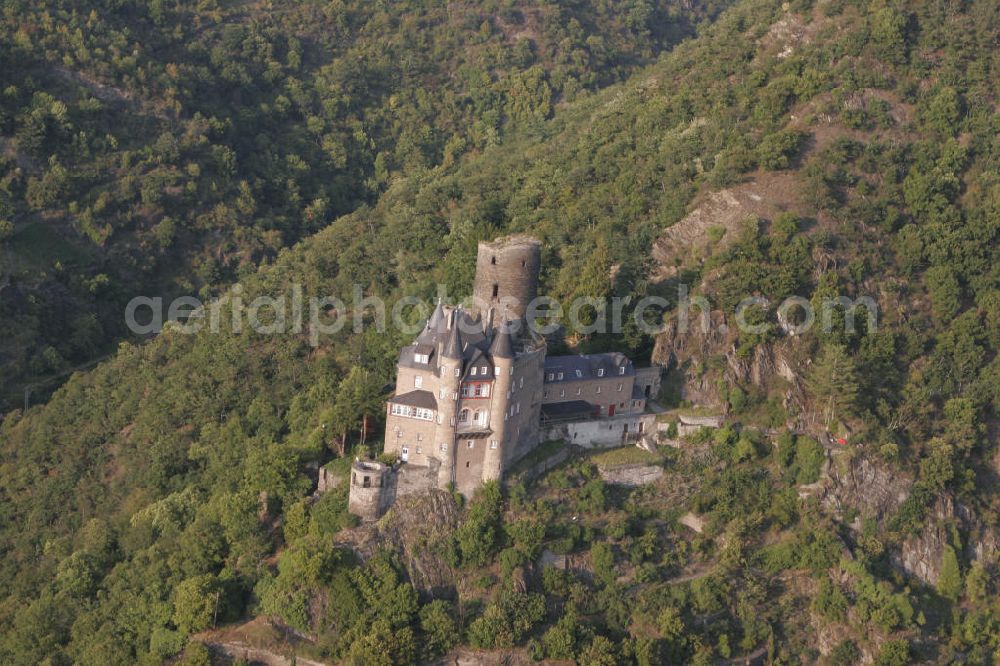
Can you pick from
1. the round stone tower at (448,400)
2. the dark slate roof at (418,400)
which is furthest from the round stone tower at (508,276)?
the dark slate roof at (418,400)

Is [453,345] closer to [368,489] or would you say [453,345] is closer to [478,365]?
[478,365]

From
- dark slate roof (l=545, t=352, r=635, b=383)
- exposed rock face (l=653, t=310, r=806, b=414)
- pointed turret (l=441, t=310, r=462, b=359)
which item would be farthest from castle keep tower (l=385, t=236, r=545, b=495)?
exposed rock face (l=653, t=310, r=806, b=414)

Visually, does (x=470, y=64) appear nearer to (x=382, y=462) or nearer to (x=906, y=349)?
(x=906, y=349)

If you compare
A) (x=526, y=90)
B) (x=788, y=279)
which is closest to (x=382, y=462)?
(x=788, y=279)

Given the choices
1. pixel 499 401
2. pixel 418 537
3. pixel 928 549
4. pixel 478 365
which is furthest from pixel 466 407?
pixel 928 549

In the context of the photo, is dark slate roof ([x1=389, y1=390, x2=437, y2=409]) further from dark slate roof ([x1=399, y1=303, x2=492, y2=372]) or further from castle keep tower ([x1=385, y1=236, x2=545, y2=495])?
dark slate roof ([x1=399, y1=303, x2=492, y2=372])
